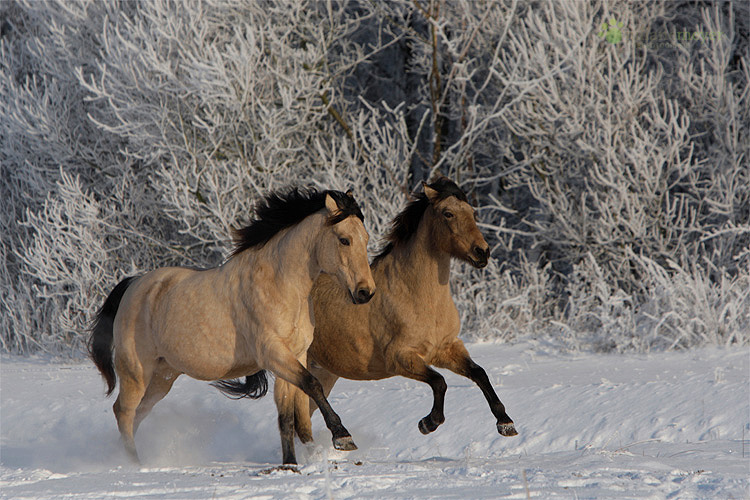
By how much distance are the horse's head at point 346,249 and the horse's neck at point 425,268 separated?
76cm

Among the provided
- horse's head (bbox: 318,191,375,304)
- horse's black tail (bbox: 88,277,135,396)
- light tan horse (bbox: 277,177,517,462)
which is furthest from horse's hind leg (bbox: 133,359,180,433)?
horse's head (bbox: 318,191,375,304)

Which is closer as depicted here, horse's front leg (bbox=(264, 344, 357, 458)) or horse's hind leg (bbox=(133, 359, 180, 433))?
horse's front leg (bbox=(264, 344, 357, 458))

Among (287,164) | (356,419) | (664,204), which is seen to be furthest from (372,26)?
(356,419)

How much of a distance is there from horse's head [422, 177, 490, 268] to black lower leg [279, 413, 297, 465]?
1383 millimetres

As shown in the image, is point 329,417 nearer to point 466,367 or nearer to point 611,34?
point 466,367

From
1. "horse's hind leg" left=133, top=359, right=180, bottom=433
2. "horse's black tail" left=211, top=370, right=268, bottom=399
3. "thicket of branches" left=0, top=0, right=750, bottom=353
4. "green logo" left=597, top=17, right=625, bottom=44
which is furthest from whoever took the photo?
"green logo" left=597, top=17, right=625, bottom=44

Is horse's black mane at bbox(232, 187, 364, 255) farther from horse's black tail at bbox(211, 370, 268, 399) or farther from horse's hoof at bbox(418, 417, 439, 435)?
horse's hoof at bbox(418, 417, 439, 435)

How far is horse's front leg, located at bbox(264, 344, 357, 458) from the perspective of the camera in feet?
13.6

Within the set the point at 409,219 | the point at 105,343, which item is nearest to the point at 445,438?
the point at 409,219

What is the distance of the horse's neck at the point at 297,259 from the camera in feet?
15.0

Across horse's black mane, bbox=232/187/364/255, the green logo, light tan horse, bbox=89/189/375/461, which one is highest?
the green logo

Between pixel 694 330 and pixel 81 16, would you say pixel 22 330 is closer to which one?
pixel 81 16

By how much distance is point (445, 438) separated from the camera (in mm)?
5887

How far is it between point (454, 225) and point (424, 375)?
91 cm
